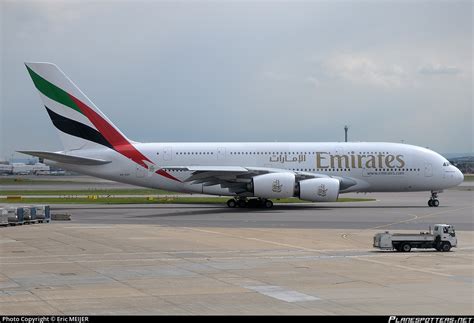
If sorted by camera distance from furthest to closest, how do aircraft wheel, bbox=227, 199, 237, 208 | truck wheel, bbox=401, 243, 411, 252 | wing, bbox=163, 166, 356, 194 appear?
aircraft wheel, bbox=227, 199, 237, 208 < wing, bbox=163, 166, 356, 194 < truck wheel, bbox=401, 243, 411, 252

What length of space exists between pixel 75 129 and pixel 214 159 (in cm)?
974

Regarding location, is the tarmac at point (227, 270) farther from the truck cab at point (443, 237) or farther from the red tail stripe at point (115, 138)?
the red tail stripe at point (115, 138)

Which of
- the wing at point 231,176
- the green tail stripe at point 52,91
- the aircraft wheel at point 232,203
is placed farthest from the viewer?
the aircraft wheel at point 232,203

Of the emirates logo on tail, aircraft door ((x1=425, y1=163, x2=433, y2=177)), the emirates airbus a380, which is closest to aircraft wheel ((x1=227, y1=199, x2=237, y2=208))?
the emirates airbus a380

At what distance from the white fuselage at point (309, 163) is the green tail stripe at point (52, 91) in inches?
138

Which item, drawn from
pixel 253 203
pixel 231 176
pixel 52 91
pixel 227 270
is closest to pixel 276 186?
pixel 231 176

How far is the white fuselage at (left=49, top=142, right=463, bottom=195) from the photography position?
160ft

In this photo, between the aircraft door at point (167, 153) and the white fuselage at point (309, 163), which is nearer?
the white fuselage at point (309, 163)

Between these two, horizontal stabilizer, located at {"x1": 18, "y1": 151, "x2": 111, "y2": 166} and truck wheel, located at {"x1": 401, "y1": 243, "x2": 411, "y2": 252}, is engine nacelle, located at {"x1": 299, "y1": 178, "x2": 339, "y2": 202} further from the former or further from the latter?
truck wheel, located at {"x1": 401, "y1": 243, "x2": 411, "y2": 252}

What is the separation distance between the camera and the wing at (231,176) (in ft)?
150

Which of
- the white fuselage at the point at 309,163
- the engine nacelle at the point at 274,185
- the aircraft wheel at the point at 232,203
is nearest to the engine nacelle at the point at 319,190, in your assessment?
the engine nacelle at the point at 274,185

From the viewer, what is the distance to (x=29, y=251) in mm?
24109

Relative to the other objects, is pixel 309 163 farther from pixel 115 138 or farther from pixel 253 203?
pixel 115 138

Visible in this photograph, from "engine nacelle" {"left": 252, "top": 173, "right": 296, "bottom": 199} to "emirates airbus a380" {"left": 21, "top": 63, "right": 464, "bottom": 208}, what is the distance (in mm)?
1523
